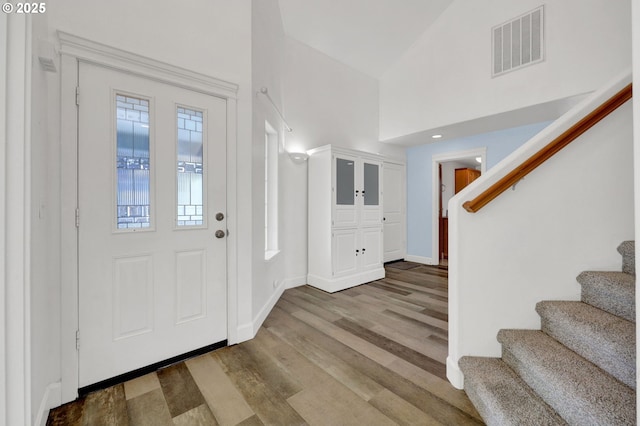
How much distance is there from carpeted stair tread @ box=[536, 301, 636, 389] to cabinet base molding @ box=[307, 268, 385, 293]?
→ 2.23 m

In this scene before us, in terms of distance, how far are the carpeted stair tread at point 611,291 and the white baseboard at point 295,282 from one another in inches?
113

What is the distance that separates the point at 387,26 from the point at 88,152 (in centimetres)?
414

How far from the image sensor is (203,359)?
1954 mm

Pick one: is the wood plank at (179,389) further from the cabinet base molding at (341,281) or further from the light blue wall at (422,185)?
the light blue wall at (422,185)

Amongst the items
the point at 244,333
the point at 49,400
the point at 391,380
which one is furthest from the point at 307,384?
the point at 49,400

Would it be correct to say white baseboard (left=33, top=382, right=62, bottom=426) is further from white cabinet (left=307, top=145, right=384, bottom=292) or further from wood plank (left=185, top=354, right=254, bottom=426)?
white cabinet (left=307, top=145, right=384, bottom=292)

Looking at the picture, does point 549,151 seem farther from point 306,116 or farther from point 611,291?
point 306,116

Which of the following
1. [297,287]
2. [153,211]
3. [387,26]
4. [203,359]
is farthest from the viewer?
[387,26]

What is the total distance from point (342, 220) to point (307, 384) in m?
2.25

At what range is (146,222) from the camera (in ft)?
5.92

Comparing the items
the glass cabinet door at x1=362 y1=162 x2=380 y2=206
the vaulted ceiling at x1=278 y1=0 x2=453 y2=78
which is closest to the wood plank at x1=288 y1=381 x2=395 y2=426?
the glass cabinet door at x1=362 y1=162 x2=380 y2=206
